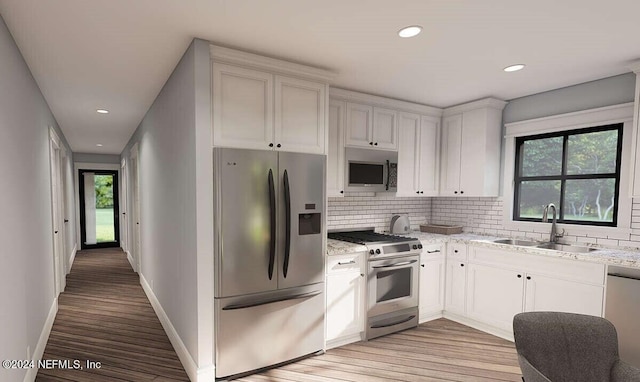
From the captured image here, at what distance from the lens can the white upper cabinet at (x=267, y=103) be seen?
2.53 m

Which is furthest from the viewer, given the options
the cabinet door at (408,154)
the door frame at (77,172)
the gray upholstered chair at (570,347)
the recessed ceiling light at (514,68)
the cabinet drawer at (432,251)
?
the door frame at (77,172)

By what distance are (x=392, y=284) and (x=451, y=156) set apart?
6.25 feet

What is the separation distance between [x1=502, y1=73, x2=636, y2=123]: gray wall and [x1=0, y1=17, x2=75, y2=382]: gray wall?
15.3 feet

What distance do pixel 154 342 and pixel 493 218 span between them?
4.08m

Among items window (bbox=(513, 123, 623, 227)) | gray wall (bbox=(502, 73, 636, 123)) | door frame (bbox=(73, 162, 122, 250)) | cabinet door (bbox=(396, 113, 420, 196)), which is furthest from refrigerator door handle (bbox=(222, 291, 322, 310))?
door frame (bbox=(73, 162, 122, 250))

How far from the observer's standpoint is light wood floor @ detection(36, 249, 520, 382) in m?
2.73

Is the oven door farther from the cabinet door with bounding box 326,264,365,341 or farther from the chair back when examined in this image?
the chair back

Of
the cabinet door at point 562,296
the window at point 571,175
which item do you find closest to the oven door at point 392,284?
the cabinet door at point 562,296

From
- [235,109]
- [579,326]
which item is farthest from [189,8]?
[579,326]

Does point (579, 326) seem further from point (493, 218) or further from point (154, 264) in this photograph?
point (154, 264)

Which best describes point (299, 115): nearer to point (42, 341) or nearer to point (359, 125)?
point (359, 125)

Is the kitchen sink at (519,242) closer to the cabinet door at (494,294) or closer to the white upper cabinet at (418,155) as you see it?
the cabinet door at (494,294)

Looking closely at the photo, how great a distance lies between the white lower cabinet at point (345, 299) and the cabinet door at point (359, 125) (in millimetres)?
1238

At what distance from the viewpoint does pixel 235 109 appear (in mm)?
2580
